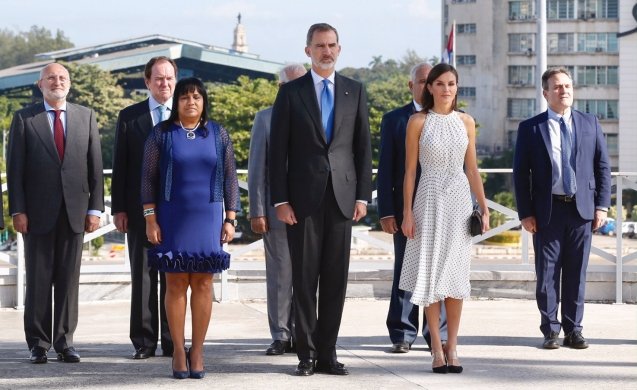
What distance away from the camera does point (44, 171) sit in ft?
27.8

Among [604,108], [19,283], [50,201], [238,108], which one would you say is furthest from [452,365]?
[604,108]

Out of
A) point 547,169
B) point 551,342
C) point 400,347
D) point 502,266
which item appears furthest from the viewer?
point 502,266

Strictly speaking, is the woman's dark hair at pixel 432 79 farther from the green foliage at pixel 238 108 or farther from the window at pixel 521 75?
the window at pixel 521 75

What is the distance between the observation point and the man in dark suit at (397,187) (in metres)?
8.55

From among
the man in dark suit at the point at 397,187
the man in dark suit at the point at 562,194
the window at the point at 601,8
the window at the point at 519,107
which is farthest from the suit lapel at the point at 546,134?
the window at the point at 519,107

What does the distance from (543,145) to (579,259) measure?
0.78 metres

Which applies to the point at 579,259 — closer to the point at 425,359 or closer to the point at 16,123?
the point at 425,359

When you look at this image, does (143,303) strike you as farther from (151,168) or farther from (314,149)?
(314,149)

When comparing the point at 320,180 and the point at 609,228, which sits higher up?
the point at 320,180

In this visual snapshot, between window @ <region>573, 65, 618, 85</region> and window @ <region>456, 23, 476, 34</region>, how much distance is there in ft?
27.4

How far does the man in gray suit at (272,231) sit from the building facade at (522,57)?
3573 inches

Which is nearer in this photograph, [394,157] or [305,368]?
[305,368]

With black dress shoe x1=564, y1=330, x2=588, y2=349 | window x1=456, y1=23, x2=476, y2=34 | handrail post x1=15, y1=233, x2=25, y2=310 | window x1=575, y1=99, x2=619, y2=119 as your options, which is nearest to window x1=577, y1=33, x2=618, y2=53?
window x1=575, y1=99, x2=619, y2=119

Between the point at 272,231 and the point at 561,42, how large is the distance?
93.8 m
